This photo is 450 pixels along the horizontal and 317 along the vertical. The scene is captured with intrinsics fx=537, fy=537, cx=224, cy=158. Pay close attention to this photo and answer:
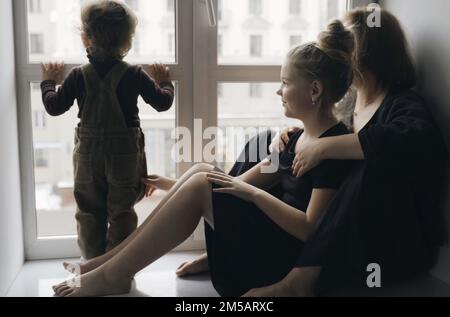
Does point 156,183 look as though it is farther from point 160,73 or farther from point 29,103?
point 29,103

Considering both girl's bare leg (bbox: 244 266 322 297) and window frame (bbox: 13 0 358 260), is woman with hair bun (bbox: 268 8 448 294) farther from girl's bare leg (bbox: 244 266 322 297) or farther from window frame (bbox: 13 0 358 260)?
window frame (bbox: 13 0 358 260)

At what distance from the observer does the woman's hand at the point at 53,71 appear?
65.6 inches

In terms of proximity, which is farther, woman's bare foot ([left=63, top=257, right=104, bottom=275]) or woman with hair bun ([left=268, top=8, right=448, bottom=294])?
woman's bare foot ([left=63, top=257, right=104, bottom=275])

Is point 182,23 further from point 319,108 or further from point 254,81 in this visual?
point 319,108

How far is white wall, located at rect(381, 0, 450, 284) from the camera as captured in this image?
1556mm

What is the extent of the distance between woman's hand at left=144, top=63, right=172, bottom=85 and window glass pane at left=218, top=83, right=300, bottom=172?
24 cm

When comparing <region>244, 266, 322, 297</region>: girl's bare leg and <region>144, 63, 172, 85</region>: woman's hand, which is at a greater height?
<region>144, 63, 172, 85</region>: woman's hand

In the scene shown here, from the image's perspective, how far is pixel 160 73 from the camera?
1741 mm

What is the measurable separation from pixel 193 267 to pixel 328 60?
779 mm

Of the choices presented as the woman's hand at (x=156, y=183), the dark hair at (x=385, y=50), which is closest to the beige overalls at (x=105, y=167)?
the woman's hand at (x=156, y=183)

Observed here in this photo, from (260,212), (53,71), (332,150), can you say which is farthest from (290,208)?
(53,71)

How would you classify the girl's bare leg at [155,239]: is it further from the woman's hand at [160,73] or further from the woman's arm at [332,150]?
the woman's hand at [160,73]

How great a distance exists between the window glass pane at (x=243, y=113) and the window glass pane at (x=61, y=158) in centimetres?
19

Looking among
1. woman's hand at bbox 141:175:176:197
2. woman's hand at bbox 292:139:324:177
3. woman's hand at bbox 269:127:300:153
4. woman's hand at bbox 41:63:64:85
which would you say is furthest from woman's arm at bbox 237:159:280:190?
woman's hand at bbox 41:63:64:85
